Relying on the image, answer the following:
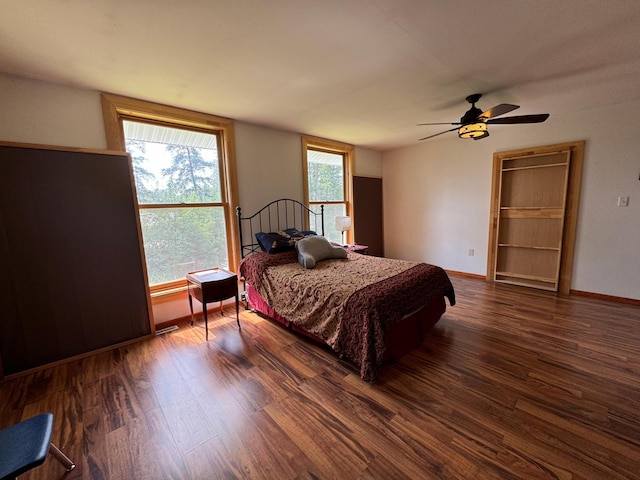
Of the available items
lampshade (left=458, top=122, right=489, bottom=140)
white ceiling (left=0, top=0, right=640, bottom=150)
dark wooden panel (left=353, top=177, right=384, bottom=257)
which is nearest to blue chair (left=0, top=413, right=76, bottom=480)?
white ceiling (left=0, top=0, right=640, bottom=150)

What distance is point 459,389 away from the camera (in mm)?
1896

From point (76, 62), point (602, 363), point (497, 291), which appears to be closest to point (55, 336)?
point (76, 62)

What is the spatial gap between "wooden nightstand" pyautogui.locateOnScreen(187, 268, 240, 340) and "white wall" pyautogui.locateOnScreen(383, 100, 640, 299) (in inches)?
151

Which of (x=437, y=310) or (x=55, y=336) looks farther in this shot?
(x=437, y=310)

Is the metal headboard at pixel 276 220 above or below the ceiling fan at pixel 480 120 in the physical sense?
below

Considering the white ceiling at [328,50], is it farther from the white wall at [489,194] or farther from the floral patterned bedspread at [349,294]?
the floral patterned bedspread at [349,294]

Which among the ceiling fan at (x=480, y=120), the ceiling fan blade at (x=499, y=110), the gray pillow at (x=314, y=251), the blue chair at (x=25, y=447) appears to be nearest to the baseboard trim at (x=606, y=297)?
the ceiling fan at (x=480, y=120)

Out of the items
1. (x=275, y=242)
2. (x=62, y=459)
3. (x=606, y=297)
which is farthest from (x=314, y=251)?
(x=606, y=297)

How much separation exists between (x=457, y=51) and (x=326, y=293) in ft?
6.98

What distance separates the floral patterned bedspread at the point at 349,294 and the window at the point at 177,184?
2.04 feet

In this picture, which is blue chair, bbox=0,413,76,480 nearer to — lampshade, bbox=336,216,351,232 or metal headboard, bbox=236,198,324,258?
metal headboard, bbox=236,198,324,258

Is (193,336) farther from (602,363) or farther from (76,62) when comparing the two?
(602,363)

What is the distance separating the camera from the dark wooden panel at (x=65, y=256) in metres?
2.09

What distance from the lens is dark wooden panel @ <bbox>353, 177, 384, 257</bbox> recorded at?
5094 mm
